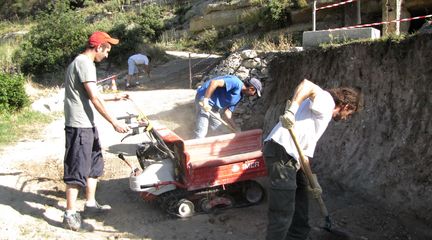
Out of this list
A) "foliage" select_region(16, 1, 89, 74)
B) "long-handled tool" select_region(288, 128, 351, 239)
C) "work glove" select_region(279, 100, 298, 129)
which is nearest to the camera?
"work glove" select_region(279, 100, 298, 129)

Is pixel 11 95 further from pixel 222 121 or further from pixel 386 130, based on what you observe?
pixel 386 130

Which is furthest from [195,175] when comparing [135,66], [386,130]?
[135,66]

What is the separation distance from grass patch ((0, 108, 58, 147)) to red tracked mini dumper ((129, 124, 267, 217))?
14.5 feet

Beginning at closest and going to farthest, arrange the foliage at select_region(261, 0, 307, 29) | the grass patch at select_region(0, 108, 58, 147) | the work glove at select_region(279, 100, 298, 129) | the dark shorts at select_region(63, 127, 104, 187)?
1. the work glove at select_region(279, 100, 298, 129)
2. the dark shorts at select_region(63, 127, 104, 187)
3. the grass patch at select_region(0, 108, 58, 147)
4. the foliage at select_region(261, 0, 307, 29)

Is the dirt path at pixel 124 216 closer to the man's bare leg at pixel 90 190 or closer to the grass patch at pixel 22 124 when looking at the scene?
the man's bare leg at pixel 90 190

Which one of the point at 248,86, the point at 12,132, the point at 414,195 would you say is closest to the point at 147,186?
the point at 248,86

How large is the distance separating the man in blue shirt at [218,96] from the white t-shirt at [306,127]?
7.69 feet

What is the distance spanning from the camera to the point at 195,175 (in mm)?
5363

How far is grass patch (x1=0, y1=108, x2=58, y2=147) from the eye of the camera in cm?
948

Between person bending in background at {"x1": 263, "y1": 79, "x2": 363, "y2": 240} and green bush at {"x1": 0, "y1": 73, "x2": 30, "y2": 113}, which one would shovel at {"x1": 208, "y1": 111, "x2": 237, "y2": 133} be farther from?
green bush at {"x1": 0, "y1": 73, "x2": 30, "y2": 113}

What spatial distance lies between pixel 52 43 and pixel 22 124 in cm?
1022

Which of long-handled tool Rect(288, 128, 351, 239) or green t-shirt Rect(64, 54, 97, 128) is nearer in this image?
long-handled tool Rect(288, 128, 351, 239)

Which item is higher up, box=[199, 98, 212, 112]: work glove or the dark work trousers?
box=[199, 98, 212, 112]: work glove

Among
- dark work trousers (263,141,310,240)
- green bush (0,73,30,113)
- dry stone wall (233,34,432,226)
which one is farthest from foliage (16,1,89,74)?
dark work trousers (263,141,310,240)
